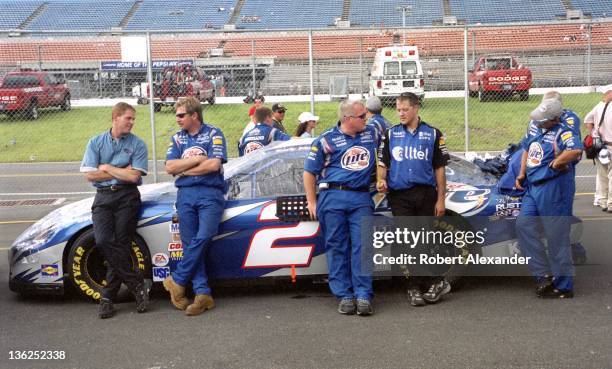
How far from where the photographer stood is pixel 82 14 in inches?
1959

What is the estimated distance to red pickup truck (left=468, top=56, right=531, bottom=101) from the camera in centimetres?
1652

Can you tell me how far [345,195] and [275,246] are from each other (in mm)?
A: 749

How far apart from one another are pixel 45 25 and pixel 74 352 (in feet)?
155

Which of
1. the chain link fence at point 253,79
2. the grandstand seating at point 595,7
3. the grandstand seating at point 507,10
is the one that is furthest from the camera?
the grandstand seating at point 507,10

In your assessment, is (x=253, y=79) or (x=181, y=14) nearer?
(x=253, y=79)

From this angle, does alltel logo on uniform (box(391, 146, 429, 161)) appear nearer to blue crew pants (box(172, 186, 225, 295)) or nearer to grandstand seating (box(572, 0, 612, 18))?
blue crew pants (box(172, 186, 225, 295))

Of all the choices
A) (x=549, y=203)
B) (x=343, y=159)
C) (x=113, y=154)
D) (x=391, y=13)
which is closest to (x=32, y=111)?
(x=113, y=154)

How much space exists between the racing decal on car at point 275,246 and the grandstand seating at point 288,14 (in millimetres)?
41337

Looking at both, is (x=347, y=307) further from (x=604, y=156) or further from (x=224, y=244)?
(x=604, y=156)

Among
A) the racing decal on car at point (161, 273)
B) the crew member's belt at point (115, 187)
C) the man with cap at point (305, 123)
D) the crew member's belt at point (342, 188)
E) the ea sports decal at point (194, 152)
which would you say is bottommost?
the racing decal on car at point (161, 273)

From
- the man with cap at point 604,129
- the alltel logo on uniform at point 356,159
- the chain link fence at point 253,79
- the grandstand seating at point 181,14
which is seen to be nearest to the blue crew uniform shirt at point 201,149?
the alltel logo on uniform at point 356,159

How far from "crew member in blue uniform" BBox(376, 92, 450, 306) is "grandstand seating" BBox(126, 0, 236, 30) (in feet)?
136

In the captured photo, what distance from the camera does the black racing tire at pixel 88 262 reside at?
20.9ft

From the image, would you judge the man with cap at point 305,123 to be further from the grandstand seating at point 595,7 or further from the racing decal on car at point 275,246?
the grandstand seating at point 595,7
